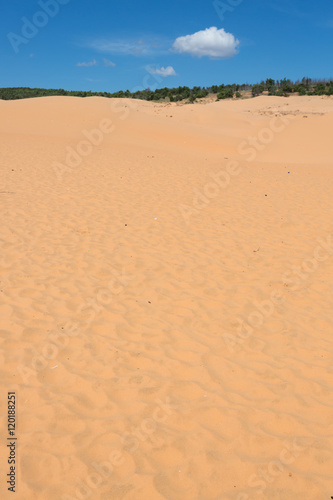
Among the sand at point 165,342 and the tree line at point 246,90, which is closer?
the sand at point 165,342

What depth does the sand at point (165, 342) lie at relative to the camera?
2654 millimetres

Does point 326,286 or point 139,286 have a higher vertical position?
point 139,286

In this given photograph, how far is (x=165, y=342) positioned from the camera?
13.2 feet

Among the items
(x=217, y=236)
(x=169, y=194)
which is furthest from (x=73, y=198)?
(x=217, y=236)

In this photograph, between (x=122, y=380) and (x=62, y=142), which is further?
(x=62, y=142)

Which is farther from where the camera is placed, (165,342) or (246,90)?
(246,90)

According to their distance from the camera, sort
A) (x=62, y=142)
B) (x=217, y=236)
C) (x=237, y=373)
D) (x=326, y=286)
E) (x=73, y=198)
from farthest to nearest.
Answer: (x=62, y=142) < (x=73, y=198) < (x=217, y=236) < (x=326, y=286) < (x=237, y=373)

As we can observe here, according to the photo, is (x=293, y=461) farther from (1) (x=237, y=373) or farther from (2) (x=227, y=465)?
(1) (x=237, y=373)

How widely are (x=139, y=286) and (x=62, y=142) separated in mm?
15612

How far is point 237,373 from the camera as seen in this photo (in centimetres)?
367

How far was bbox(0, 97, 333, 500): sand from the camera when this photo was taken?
2.65 meters

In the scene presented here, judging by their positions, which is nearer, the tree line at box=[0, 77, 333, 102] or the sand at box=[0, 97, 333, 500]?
the sand at box=[0, 97, 333, 500]

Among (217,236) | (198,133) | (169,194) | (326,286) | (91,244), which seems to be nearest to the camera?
(326,286)

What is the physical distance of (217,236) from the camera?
7.48 metres
